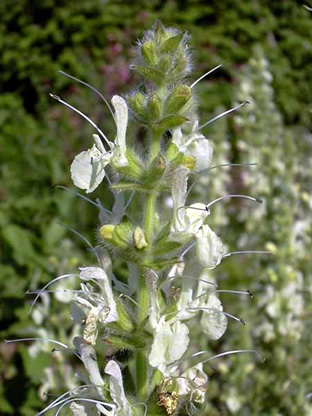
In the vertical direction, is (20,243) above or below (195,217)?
below

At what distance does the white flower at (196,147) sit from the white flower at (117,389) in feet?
1.39

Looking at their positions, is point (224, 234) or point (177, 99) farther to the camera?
point (224, 234)

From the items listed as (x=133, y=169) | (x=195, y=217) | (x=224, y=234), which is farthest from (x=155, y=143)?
(x=224, y=234)

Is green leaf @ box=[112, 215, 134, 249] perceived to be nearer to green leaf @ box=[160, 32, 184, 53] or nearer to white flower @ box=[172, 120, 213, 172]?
white flower @ box=[172, 120, 213, 172]

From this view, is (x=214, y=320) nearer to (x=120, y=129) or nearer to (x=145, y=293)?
(x=145, y=293)

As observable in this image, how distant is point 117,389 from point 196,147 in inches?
19.8

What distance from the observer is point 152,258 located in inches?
55.2

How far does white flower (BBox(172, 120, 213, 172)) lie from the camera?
57.2 inches

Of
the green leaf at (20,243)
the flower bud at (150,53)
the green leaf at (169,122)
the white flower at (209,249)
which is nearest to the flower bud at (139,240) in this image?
the white flower at (209,249)

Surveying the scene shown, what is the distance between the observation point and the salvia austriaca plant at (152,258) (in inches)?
53.1

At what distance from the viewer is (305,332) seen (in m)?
2.96

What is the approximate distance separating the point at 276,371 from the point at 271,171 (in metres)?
1.42

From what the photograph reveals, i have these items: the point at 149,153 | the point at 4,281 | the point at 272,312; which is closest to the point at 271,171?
the point at 272,312

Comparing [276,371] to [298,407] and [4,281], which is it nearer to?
[298,407]
